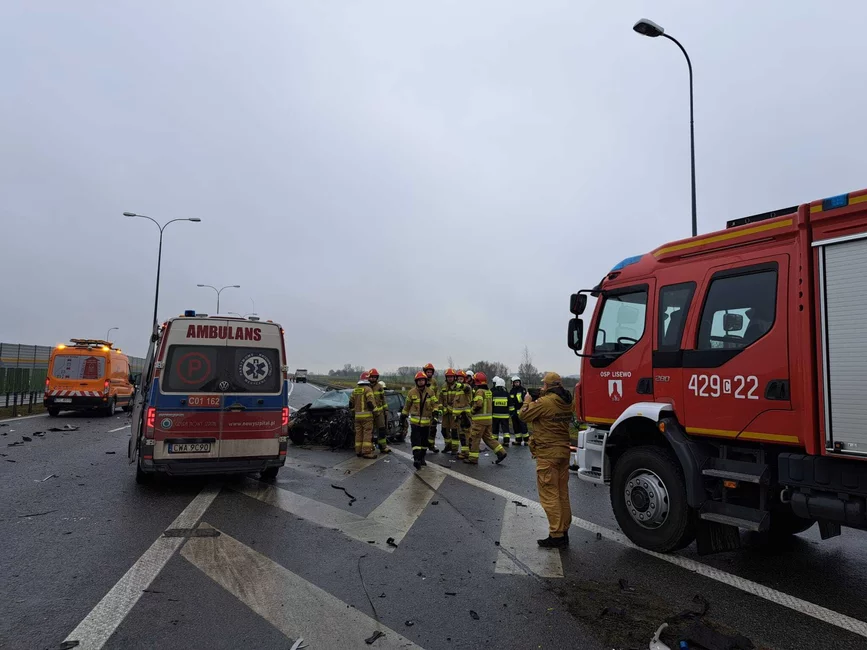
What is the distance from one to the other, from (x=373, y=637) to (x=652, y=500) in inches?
122

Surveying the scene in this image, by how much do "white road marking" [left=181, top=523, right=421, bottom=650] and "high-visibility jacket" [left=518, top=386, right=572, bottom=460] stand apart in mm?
2612

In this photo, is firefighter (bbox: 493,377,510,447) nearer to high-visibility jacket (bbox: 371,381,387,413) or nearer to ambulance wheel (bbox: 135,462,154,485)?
high-visibility jacket (bbox: 371,381,387,413)

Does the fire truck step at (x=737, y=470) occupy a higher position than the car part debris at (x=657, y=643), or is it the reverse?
the fire truck step at (x=737, y=470)

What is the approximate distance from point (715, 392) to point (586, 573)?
76.1 inches

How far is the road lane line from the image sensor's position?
346 centimetres

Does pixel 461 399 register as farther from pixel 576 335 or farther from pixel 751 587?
pixel 751 587

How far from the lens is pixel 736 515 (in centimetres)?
468

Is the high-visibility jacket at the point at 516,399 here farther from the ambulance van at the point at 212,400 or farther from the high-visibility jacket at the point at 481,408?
the ambulance van at the point at 212,400

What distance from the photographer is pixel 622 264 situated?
6.29 metres

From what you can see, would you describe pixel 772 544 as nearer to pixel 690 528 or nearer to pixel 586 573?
pixel 690 528

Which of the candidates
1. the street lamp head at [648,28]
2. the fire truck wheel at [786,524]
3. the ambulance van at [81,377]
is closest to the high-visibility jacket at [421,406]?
the fire truck wheel at [786,524]

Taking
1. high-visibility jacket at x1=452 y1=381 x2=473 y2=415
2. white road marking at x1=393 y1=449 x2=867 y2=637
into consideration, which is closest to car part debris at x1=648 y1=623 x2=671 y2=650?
white road marking at x1=393 y1=449 x2=867 y2=637

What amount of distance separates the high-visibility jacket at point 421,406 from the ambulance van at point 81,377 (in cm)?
1331

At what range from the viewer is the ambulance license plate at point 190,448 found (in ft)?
24.6
